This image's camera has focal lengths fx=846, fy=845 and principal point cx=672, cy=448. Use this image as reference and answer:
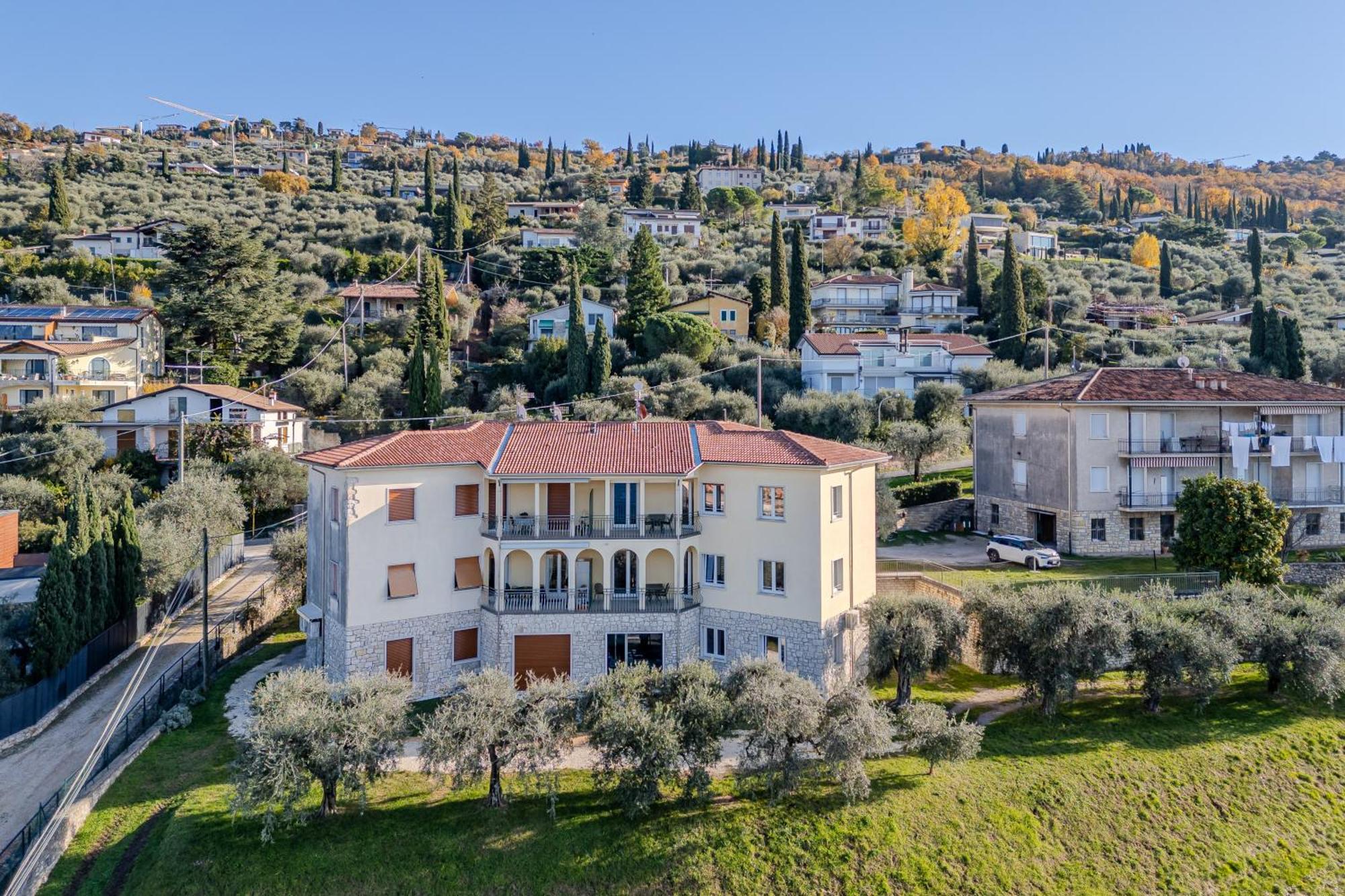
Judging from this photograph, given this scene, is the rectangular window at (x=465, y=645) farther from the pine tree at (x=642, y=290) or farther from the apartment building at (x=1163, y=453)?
the pine tree at (x=642, y=290)

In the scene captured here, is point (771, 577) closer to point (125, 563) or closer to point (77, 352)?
point (125, 563)

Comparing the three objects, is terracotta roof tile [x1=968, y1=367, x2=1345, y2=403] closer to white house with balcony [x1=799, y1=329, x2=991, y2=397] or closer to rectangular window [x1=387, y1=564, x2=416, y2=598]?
white house with balcony [x1=799, y1=329, x2=991, y2=397]

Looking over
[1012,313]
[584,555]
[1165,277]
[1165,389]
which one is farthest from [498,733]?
[1165,277]

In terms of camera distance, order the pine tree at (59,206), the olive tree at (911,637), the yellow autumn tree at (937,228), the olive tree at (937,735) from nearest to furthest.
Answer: the olive tree at (937,735) < the olive tree at (911,637) < the pine tree at (59,206) < the yellow autumn tree at (937,228)

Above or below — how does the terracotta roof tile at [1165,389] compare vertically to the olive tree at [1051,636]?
above

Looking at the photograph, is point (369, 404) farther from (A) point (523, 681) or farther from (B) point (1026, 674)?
(B) point (1026, 674)

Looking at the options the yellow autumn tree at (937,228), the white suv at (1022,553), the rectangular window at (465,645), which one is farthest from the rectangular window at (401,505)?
the yellow autumn tree at (937,228)

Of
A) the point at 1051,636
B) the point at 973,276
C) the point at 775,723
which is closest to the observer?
the point at 775,723

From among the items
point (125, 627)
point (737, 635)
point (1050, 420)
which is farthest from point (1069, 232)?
point (125, 627)
